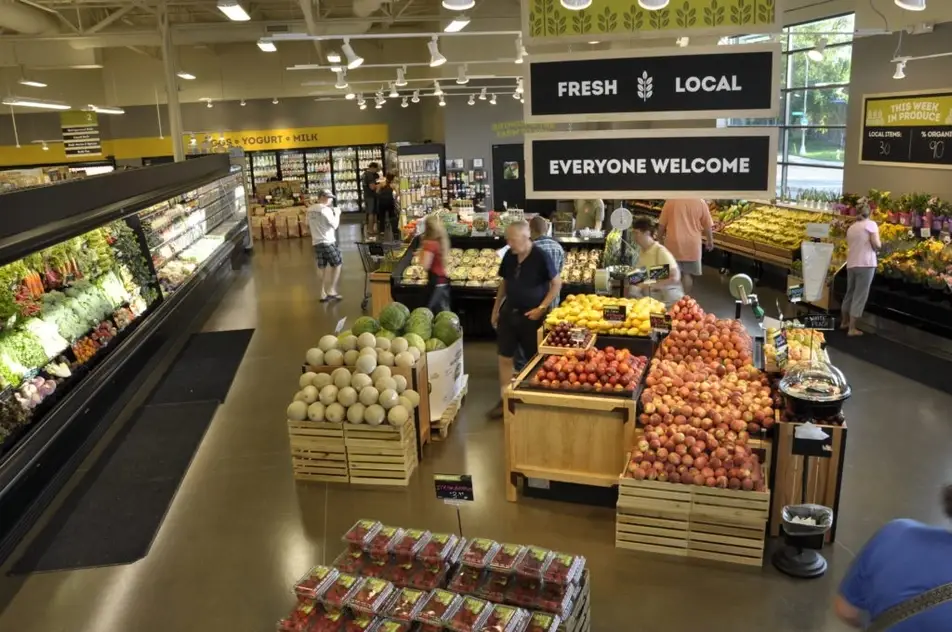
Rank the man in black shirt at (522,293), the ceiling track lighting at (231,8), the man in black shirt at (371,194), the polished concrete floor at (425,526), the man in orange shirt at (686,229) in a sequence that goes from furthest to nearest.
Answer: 1. the man in black shirt at (371,194)
2. the man in orange shirt at (686,229)
3. the ceiling track lighting at (231,8)
4. the man in black shirt at (522,293)
5. the polished concrete floor at (425,526)

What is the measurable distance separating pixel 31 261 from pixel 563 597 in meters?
5.30

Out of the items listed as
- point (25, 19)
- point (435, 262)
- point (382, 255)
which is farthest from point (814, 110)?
point (25, 19)

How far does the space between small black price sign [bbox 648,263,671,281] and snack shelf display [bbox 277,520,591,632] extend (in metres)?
3.62

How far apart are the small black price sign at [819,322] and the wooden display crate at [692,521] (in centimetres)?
149

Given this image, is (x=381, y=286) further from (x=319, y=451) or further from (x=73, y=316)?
(x=319, y=451)

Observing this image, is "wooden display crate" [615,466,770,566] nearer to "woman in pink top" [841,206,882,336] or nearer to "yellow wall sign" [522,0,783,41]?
"yellow wall sign" [522,0,783,41]

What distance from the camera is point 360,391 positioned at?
17.8 feet

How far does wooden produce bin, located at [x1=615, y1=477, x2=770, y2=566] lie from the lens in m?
4.16

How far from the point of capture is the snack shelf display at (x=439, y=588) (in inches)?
118

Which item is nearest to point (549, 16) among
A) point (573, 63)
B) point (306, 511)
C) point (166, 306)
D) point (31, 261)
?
point (573, 63)

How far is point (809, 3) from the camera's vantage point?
39.8 ft

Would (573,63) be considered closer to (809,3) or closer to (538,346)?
(538,346)

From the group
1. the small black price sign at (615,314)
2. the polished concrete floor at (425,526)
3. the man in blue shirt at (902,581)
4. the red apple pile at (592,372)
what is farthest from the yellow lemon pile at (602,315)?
the man in blue shirt at (902,581)

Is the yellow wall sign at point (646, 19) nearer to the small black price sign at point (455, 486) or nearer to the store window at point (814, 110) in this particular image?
the small black price sign at point (455, 486)
